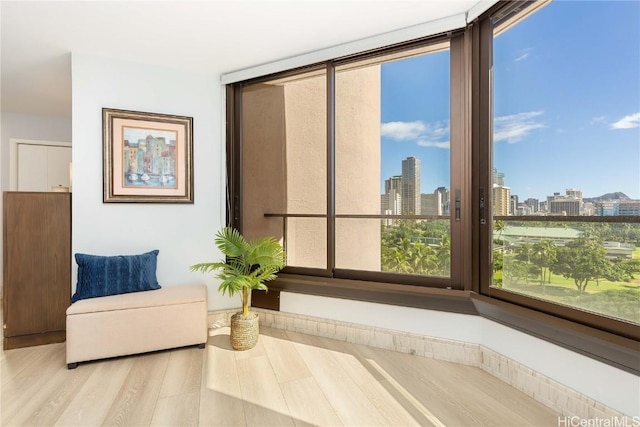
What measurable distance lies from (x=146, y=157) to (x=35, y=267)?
1233 millimetres

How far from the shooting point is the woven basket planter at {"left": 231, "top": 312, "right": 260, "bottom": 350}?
98.4 inches

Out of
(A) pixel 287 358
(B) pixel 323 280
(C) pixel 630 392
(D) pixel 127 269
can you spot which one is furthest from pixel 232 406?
(C) pixel 630 392

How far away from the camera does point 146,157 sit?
289cm

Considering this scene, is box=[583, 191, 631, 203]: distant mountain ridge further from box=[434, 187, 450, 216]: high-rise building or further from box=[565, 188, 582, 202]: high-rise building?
box=[434, 187, 450, 216]: high-rise building

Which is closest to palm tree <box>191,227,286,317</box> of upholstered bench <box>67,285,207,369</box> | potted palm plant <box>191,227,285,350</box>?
potted palm plant <box>191,227,285,350</box>

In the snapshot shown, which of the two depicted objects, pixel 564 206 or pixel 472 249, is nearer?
pixel 564 206

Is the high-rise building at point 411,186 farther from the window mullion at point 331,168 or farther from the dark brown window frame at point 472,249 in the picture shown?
the window mullion at point 331,168

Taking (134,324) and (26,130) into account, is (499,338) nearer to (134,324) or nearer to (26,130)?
(134,324)

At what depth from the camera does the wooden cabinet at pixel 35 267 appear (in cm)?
252

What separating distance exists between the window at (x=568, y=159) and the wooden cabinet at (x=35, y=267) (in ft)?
10.9

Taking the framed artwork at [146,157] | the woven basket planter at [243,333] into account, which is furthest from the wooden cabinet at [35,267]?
the woven basket planter at [243,333]

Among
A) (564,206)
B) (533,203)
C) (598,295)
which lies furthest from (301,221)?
(598,295)

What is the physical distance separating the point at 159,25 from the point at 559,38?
2.52 metres

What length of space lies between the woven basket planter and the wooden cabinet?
145cm
